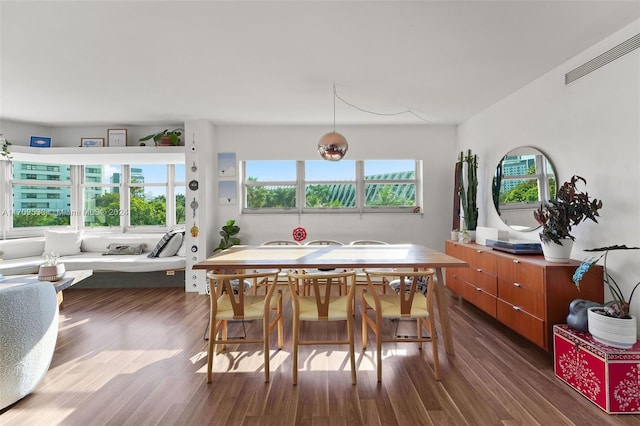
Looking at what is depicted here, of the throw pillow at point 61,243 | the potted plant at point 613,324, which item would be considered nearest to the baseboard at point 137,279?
the throw pillow at point 61,243

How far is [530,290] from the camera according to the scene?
104 inches

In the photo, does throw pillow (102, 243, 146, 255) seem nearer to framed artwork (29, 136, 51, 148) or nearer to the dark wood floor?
framed artwork (29, 136, 51, 148)

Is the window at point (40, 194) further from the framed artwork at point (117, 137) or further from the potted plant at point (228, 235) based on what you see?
the potted plant at point (228, 235)

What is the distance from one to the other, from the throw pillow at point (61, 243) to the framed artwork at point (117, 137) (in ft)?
5.68

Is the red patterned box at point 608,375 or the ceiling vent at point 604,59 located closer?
the red patterned box at point 608,375

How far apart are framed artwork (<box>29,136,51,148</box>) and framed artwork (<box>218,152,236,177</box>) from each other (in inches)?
108

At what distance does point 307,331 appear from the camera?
3.27 m

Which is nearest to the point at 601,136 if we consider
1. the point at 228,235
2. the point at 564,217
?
the point at 564,217

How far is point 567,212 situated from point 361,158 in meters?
3.16

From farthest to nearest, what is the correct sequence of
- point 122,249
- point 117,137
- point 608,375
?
point 122,249
point 117,137
point 608,375

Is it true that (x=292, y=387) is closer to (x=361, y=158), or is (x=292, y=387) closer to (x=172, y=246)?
(x=172, y=246)

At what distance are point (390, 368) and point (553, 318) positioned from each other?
1.34 m

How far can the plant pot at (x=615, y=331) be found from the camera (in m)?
1.94

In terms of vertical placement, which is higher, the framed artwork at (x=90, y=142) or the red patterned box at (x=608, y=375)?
the framed artwork at (x=90, y=142)
